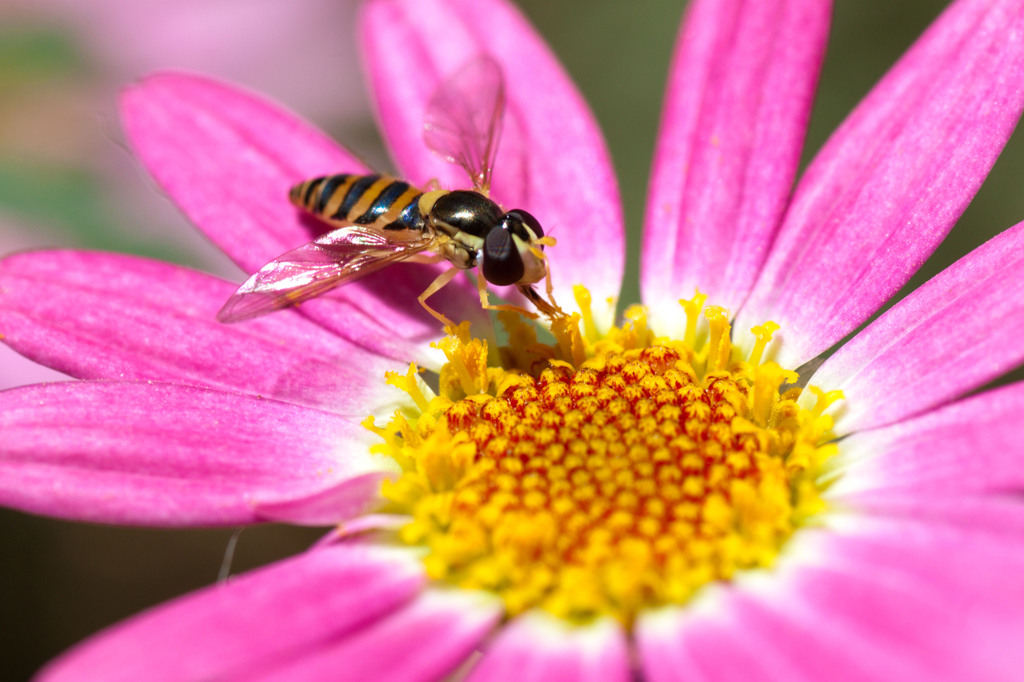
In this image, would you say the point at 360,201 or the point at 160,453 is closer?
the point at 160,453

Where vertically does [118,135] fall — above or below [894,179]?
above

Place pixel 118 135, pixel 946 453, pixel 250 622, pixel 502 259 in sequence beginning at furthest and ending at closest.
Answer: pixel 118 135 → pixel 502 259 → pixel 946 453 → pixel 250 622

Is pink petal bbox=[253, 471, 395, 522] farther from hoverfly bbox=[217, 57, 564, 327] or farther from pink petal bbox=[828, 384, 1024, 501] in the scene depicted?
pink petal bbox=[828, 384, 1024, 501]

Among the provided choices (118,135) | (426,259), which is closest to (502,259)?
(426,259)

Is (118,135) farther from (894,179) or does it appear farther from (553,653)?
(553,653)

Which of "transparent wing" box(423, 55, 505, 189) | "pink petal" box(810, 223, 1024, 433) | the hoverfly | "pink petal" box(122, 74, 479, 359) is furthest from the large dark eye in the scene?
"pink petal" box(810, 223, 1024, 433)

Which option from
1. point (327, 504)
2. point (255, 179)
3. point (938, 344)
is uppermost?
point (255, 179)

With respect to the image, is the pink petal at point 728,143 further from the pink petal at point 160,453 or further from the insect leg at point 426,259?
the pink petal at point 160,453
